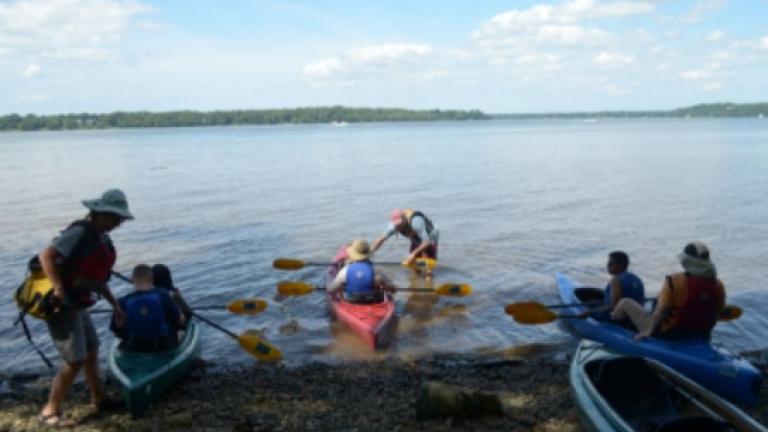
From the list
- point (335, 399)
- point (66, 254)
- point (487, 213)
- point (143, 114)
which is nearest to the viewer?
point (66, 254)

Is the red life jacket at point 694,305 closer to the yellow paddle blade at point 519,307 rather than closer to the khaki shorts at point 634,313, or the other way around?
the khaki shorts at point 634,313

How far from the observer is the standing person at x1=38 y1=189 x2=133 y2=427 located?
5824 mm

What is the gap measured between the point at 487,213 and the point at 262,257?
9.68 metres

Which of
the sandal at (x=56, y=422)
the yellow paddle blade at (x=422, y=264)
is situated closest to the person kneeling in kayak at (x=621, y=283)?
the yellow paddle blade at (x=422, y=264)

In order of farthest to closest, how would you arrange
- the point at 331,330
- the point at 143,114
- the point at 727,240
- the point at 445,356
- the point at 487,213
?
the point at 143,114 < the point at 487,213 < the point at 727,240 < the point at 331,330 < the point at 445,356

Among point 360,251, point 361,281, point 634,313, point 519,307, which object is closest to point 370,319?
point 361,281

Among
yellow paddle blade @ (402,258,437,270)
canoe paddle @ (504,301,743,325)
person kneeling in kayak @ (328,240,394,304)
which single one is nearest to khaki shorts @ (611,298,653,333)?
canoe paddle @ (504,301,743,325)

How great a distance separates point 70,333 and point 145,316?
122cm

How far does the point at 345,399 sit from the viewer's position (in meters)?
7.48

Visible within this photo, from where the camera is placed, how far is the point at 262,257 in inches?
643

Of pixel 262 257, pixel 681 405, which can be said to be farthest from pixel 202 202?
pixel 681 405

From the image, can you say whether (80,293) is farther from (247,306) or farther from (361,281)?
(361,281)

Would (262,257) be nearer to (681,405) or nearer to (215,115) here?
(681,405)

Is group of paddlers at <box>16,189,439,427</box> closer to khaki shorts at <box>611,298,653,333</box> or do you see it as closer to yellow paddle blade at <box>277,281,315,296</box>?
yellow paddle blade at <box>277,281,315,296</box>
